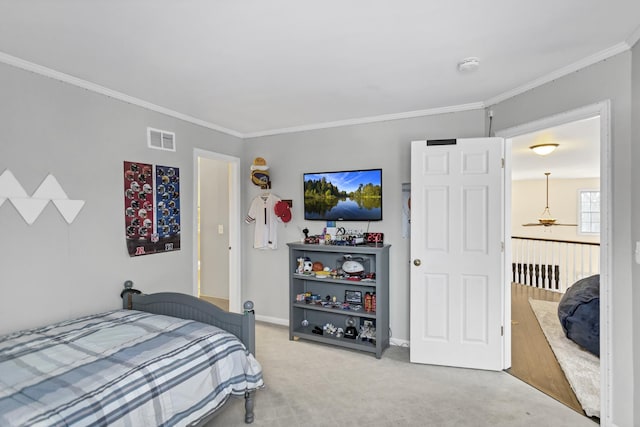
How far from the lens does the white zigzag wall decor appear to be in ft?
7.30

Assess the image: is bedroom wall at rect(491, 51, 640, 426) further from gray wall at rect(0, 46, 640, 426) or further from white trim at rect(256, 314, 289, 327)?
white trim at rect(256, 314, 289, 327)

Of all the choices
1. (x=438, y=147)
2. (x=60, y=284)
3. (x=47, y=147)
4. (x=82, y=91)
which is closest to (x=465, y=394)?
(x=438, y=147)

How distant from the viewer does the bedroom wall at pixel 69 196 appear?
2.26 meters

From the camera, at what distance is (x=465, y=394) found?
258cm

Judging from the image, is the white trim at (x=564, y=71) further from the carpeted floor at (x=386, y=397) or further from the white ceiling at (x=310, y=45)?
the carpeted floor at (x=386, y=397)

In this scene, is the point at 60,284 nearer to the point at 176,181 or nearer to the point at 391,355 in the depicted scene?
the point at 176,181

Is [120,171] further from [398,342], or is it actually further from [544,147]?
[544,147]

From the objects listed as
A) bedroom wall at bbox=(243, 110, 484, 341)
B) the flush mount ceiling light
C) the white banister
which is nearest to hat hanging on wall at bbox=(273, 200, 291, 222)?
bedroom wall at bbox=(243, 110, 484, 341)

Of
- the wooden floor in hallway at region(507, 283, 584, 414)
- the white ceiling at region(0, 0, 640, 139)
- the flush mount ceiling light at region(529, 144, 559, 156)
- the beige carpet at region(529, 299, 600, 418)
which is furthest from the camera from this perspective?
the flush mount ceiling light at region(529, 144, 559, 156)

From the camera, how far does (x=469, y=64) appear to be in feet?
7.59

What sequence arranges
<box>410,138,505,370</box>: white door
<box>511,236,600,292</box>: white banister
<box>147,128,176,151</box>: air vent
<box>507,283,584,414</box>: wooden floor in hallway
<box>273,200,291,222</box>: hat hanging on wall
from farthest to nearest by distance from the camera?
<box>511,236,600,292</box>: white banister < <box>273,200,291,222</box>: hat hanging on wall < <box>147,128,176,151</box>: air vent < <box>410,138,505,370</box>: white door < <box>507,283,584,414</box>: wooden floor in hallway

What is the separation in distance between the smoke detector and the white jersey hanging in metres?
2.46

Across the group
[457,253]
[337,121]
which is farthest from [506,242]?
[337,121]

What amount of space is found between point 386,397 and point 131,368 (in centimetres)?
175
